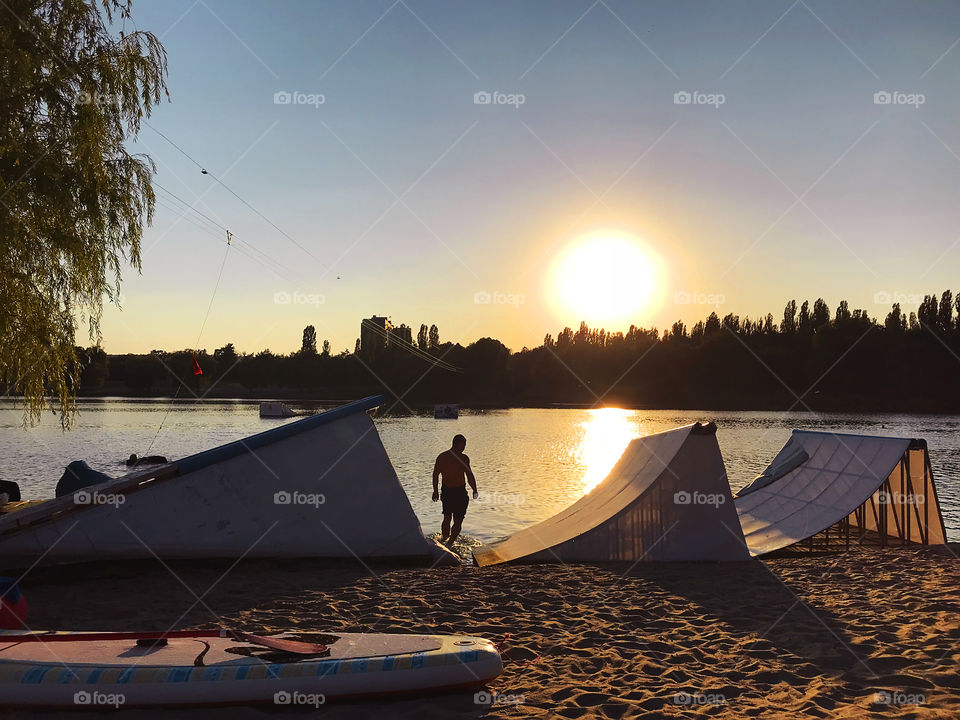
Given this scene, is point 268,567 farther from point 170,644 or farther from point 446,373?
point 446,373

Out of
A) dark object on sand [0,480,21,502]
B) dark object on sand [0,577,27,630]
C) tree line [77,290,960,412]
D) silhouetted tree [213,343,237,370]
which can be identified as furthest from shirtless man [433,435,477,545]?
silhouetted tree [213,343,237,370]

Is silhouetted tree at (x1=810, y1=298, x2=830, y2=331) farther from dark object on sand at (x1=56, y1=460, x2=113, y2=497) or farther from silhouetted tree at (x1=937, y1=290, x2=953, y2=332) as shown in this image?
dark object on sand at (x1=56, y1=460, x2=113, y2=497)

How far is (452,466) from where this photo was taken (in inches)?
461

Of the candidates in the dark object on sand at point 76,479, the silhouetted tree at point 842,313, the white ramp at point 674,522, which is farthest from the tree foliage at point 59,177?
the silhouetted tree at point 842,313

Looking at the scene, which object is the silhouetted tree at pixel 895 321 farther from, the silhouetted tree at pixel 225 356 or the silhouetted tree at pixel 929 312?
the silhouetted tree at pixel 225 356

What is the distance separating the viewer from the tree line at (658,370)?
338 feet

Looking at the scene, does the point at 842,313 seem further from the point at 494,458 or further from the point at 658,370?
the point at 494,458

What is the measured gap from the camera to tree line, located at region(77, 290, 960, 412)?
103m

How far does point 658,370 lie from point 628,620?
395ft

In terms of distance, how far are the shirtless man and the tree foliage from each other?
6395 millimetres

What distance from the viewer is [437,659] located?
536 centimetres

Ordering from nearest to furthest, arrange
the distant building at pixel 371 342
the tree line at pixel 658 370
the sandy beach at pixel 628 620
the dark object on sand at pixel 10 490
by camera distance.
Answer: the sandy beach at pixel 628 620
the dark object on sand at pixel 10 490
the tree line at pixel 658 370
the distant building at pixel 371 342

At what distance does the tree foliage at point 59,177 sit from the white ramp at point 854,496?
11.7 meters

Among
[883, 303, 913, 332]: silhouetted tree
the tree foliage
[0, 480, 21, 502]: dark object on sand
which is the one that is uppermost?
[883, 303, 913, 332]: silhouetted tree
